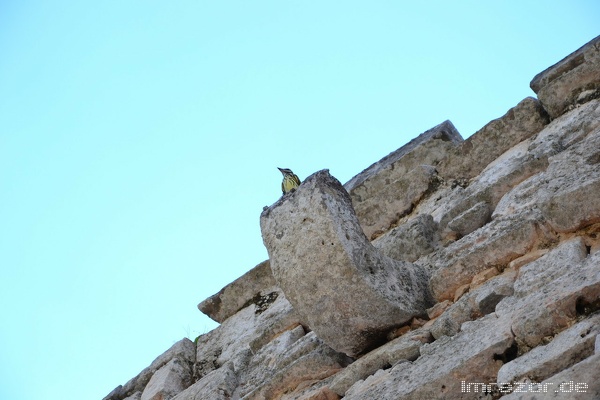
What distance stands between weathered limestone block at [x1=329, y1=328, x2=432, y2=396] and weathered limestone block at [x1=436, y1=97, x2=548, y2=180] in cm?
198

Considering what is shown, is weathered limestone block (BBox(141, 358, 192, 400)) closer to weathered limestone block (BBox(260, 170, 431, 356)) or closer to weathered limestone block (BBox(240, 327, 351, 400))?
weathered limestone block (BBox(240, 327, 351, 400))

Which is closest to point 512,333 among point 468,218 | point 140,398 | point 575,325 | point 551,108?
point 575,325

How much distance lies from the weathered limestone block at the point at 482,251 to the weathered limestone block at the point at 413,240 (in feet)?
1.63

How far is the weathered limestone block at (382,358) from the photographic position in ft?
12.5

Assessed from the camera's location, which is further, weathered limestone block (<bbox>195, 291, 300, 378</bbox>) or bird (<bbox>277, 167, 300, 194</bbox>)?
bird (<bbox>277, 167, 300, 194</bbox>)

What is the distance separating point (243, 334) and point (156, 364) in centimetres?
83

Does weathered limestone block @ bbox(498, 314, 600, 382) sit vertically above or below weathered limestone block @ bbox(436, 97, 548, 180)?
below

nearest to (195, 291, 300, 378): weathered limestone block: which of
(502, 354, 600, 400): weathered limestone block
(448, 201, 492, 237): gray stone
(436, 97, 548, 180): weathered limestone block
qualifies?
(448, 201, 492, 237): gray stone

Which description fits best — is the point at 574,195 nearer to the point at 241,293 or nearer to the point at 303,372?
the point at 303,372

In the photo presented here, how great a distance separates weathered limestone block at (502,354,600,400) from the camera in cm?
244

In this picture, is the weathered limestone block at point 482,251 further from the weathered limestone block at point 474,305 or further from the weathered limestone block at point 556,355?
the weathered limestone block at point 556,355

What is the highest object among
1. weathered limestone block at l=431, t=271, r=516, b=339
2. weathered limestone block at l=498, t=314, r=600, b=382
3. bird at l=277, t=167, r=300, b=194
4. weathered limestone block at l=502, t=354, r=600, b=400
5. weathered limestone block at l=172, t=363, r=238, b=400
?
bird at l=277, t=167, r=300, b=194

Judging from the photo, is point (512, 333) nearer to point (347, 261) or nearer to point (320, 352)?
point (347, 261)

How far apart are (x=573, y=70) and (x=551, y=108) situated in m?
0.28
